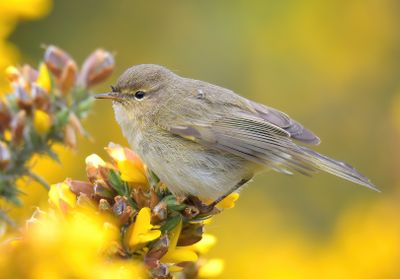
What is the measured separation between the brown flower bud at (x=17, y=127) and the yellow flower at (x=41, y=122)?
0.09m

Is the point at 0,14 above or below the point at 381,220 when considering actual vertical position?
above

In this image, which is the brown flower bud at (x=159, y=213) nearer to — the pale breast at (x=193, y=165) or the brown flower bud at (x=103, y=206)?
the brown flower bud at (x=103, y=206)

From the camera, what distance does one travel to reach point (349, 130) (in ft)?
28.3

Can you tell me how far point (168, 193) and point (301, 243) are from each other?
3.64 m

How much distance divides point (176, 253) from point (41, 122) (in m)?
0.79

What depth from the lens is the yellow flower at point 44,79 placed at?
3227 mm

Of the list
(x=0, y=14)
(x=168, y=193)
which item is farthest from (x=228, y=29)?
(x=168, y=193)

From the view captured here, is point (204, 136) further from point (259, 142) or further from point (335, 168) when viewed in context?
point (335, 168)

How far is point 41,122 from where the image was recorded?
10.3 ft

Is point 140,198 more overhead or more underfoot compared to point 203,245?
more overhead

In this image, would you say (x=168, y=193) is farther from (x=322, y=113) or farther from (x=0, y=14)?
(x=322, y=113)

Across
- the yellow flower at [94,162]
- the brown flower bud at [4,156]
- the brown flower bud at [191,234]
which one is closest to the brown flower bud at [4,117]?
the brown flower bud at [4,156]

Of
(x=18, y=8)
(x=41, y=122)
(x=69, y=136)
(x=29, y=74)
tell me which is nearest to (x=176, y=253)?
(x=69, y=136)

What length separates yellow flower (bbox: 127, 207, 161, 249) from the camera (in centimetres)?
294
